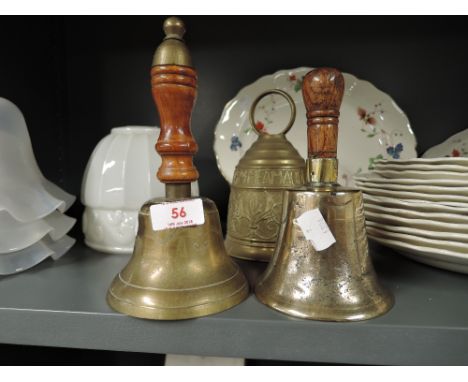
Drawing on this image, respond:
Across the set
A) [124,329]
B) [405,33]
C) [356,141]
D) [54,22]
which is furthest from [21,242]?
[405,33]

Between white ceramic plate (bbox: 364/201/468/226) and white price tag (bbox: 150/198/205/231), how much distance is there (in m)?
0.27

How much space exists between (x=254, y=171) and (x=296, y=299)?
9.3 inches

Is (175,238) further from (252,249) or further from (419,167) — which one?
(419,167)

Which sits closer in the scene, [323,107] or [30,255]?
[323,107]

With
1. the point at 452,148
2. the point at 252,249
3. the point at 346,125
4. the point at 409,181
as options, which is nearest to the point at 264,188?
the point at 252,249

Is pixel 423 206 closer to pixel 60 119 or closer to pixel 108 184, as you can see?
pixel 108 184

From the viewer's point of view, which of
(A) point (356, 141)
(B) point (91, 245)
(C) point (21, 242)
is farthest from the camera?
(A) point (356, 141)

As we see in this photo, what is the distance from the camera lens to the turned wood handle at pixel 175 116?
0.37 m

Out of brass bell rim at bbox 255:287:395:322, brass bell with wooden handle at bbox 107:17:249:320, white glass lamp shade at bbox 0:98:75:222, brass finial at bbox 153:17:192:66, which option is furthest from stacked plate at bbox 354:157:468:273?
white glass lamp shade at bbox 0:98:75:222

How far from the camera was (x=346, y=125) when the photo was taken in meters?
0.78

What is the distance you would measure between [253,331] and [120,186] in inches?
13.7

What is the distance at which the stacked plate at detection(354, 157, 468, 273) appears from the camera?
417 mm

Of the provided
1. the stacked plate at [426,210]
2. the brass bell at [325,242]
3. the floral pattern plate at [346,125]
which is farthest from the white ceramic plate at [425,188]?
the floral pattern plate at [346,125]

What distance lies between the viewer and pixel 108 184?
0.58 m
